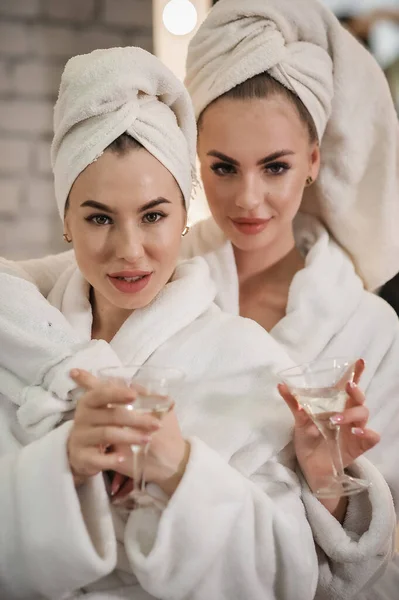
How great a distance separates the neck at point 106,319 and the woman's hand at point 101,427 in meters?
0.30

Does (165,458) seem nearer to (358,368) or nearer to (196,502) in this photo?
(196,502)

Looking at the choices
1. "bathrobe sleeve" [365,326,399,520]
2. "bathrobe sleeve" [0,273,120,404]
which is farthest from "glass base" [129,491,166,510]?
"bathrobe sleeve" [365,326,399,520]

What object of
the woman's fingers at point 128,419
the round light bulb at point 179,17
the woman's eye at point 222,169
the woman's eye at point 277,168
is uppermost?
the round light bulb at point 179,17

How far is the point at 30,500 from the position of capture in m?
1.17

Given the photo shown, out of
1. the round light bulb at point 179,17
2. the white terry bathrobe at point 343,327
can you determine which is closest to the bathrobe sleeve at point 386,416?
the white terry bathrobe at point 343,327

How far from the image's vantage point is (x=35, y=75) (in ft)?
10.7

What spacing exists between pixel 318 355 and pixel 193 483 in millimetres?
561

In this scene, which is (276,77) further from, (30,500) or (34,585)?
(34,585)

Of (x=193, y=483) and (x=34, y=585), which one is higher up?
(x=193, y=483)

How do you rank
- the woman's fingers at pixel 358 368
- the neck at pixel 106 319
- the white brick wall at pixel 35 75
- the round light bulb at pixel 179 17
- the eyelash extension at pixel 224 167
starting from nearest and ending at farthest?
the woman's fingers at pixel 358 368 → the neck at pixel 106 319 → the eyelash extension at pixel 224 167 → the round light bulb at pixel 179 17 → the white brick wall at pixel 35 75

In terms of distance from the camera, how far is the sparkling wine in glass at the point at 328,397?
3.96 feet

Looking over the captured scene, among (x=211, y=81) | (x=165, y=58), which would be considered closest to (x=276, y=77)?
(x=211, y=81)

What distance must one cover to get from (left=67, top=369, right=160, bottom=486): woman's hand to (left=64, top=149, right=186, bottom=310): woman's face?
0.23m

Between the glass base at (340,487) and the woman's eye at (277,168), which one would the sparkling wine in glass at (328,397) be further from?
the woman's eye at (277,168)
